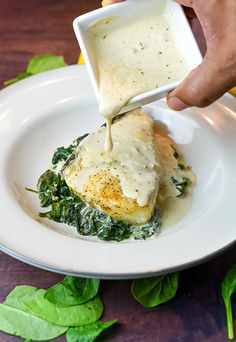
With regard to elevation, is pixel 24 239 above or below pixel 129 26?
below

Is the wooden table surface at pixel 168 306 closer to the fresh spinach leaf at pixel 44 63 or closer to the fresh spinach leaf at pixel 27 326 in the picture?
the fresh spinach leaf at pixel 27 326

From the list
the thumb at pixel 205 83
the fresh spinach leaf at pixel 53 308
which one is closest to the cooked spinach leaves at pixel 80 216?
the fresh spinach leaf at pixel 53 308

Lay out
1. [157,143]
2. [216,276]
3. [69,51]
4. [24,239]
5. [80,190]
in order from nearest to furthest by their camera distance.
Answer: [24,239], [216,276], [80,190], [157,143], [69,51]

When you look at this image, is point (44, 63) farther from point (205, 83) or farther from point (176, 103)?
point (205, 83)

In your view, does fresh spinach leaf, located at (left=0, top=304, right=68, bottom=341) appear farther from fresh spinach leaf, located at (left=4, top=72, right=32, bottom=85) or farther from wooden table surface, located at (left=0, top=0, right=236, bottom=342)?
fresh spinach leaf, located at (left=4, top=72, right=32, bottom=85)

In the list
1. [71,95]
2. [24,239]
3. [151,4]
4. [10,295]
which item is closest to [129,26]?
[151,4]

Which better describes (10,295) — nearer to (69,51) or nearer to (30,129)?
(30,129)

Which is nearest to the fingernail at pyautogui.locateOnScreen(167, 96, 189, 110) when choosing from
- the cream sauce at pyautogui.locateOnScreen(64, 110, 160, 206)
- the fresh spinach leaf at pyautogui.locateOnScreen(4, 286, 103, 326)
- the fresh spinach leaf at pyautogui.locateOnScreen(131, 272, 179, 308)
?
the cream sauce at pyautogui.locateOnScreen(64, 110, 160, 206)

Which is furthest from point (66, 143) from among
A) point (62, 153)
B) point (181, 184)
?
point (181, 184)
